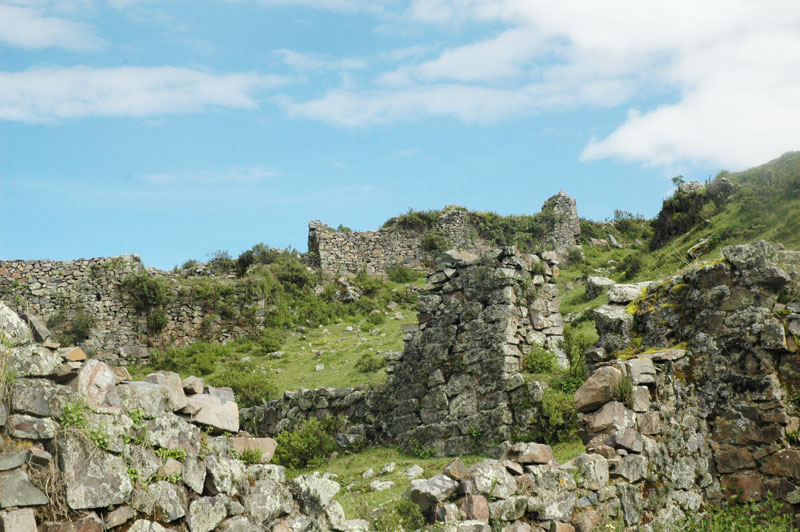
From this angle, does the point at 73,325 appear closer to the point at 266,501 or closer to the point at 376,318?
the point at 376,318

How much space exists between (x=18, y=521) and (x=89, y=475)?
536 millimetres

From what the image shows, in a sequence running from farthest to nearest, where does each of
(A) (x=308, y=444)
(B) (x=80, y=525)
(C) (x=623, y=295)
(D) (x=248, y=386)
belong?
(D) (x=248, y=386)
(A) (x=308, y=444)
(C) (x=623, y=295)
(B) (x=80, y=525)

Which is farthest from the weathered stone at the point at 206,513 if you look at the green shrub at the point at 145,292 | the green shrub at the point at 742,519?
the green shrub at the point at 145,292

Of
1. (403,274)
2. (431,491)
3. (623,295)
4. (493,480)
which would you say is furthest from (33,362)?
(403,274)

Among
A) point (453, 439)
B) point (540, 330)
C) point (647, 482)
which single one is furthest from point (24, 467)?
point (540, 330)

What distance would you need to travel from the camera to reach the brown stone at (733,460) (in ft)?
27.7

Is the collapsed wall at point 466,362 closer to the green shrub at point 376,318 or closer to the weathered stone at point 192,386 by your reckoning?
the weathered stone at point 192,386

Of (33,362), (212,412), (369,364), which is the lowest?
(369,364)

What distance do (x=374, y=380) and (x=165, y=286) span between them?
1192 centimetres

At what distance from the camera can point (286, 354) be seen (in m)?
21.6

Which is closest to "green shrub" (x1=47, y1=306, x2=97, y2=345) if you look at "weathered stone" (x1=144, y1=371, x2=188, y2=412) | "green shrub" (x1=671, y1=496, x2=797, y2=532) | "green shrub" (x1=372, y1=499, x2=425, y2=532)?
"green shrub" (x1=372, y1=499, x2=425, y2=532)

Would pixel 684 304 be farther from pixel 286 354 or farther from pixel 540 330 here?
pixel 286 354

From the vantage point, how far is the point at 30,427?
182 inches

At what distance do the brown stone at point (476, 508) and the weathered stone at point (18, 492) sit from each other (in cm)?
372
